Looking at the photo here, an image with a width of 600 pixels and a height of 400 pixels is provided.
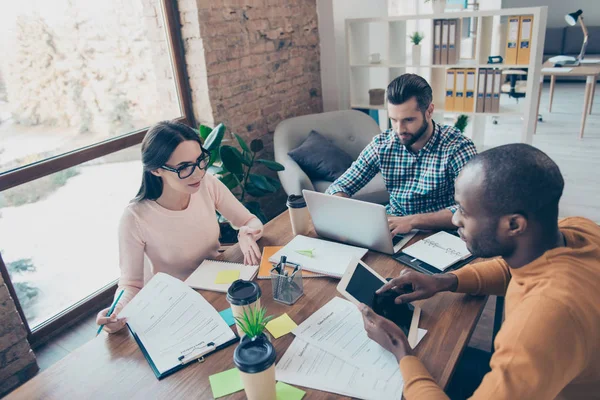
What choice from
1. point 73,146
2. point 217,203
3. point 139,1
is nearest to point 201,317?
point 217,203

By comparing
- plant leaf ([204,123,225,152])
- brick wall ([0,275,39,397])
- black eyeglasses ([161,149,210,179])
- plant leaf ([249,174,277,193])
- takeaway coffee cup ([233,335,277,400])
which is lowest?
brick wall ([0,275,39,397])

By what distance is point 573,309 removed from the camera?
2.78ft

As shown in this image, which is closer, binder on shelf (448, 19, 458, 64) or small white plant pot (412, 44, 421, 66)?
binder on shelf (448, 19, 458, 64)

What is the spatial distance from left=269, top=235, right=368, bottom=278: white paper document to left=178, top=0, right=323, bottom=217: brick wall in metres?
1.61

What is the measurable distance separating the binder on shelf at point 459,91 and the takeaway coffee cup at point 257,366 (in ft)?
9.85

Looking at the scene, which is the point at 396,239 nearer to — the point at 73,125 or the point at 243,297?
the point at 243,297

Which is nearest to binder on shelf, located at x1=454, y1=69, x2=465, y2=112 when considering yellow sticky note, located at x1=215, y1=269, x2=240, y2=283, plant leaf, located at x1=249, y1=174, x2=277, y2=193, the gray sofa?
plant leaf, located at x1=249, y1=174, x2=277, y2=193

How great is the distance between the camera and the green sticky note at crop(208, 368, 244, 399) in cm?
102

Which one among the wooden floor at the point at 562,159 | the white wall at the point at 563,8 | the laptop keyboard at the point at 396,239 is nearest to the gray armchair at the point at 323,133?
the laptop keyboard at the point at 396,239

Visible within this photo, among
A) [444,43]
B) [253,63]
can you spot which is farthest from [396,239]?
[444,43]

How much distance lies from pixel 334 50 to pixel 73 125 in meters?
2.24

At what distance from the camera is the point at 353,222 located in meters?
1.54

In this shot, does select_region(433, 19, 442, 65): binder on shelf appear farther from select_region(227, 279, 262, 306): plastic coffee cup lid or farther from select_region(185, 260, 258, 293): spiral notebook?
select_region(227, 279, 262, 306): plastic coffee cup lid

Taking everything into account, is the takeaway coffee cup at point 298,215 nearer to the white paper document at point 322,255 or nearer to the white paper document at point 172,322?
the white paper document at point 322,255
